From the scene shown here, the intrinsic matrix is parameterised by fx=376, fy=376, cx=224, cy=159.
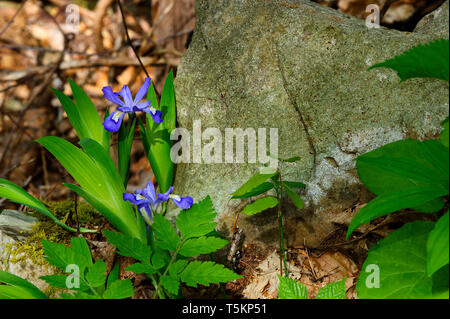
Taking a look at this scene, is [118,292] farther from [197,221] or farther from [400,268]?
[400,268]

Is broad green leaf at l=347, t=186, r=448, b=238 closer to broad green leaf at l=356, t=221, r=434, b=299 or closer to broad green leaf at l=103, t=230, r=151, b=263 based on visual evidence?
broad green leaf at l=356, t=221, r=434, b=299

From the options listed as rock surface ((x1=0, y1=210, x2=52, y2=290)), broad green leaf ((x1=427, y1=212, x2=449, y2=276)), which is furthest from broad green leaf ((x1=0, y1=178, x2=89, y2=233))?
broad green leaf ((x1=427, y1=212, x2=449, y2=276))

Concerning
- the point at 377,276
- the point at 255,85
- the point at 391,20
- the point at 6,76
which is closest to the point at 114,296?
the point at 377,276

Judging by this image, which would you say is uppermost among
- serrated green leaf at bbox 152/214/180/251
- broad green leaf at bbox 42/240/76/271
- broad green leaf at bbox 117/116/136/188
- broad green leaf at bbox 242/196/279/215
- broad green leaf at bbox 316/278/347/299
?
broad green leaf at bbox 117/116/136/188

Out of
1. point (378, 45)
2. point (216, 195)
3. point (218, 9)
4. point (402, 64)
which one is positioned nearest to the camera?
point (402, 64)

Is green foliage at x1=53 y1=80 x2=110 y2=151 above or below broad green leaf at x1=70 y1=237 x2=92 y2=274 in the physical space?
above

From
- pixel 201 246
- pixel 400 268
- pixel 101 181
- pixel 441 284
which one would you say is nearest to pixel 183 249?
Result: pixel 201 246
